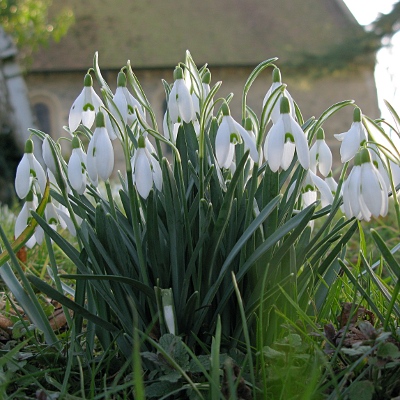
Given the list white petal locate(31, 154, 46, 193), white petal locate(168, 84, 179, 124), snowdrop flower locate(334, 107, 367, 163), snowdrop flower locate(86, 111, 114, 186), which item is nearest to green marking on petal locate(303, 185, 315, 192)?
snowdrop flower locate(334, 107, 367, 163)

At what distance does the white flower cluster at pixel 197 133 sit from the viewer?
114 centimetres

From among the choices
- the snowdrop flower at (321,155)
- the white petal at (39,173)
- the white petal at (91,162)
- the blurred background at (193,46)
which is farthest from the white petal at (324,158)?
the blurred background at (193,46)

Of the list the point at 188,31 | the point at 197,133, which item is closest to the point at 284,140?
the point at 197,133

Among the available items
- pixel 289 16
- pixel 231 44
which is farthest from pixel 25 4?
pixel 289 16

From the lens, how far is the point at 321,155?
1.41 metres

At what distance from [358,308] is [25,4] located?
10.5 metres

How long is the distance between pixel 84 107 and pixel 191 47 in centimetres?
1630

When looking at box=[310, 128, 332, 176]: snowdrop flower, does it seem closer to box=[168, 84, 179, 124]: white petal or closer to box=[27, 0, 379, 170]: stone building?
box=[168, 84, 179, 124]: white petal

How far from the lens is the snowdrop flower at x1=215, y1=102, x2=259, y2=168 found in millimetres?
1197

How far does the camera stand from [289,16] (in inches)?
724

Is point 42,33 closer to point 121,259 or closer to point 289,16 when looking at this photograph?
point 289,16

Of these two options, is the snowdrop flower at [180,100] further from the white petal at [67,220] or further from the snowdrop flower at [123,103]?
the white petal at [67,220]

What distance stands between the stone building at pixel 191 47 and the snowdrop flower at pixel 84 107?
15.2 metres

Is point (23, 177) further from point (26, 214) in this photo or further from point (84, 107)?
point (84, 107)
